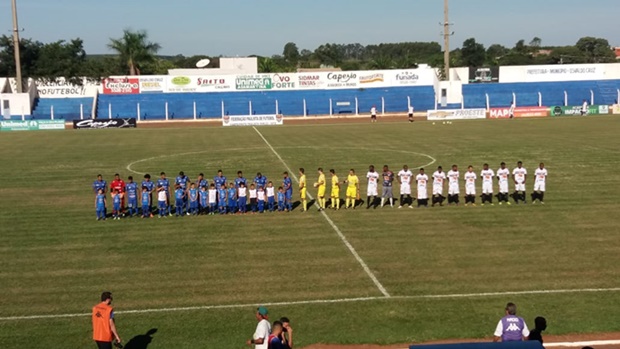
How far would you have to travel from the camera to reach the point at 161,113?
219ft

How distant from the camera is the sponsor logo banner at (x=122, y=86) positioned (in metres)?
69.5

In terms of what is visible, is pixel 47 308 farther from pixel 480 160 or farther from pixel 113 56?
pixel 113 56

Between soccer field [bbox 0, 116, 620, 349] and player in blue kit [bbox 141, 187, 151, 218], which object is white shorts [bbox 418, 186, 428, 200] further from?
A: player in blue kit [bbox 141, 187, 151, 218]

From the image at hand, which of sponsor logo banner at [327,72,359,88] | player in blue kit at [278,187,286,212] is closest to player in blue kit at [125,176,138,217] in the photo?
player in blue kit at [278,187,286,212]

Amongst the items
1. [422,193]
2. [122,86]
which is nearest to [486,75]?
[122,86]

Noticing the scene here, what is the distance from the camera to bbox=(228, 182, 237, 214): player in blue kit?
894 inches

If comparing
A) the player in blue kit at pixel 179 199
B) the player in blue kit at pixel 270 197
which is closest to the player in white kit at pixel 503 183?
the player in blue kit at pixel 270 197

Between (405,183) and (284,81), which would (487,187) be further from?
(284,81)

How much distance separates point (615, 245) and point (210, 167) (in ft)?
64.2

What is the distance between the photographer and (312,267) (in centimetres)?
1653

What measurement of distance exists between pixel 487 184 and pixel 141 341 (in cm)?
1474

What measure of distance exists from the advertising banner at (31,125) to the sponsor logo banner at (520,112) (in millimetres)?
38919

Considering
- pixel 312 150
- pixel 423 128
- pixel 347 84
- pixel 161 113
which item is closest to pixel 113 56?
pixel 161 113

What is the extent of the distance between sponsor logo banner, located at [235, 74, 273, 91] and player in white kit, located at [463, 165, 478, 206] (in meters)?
50.0
